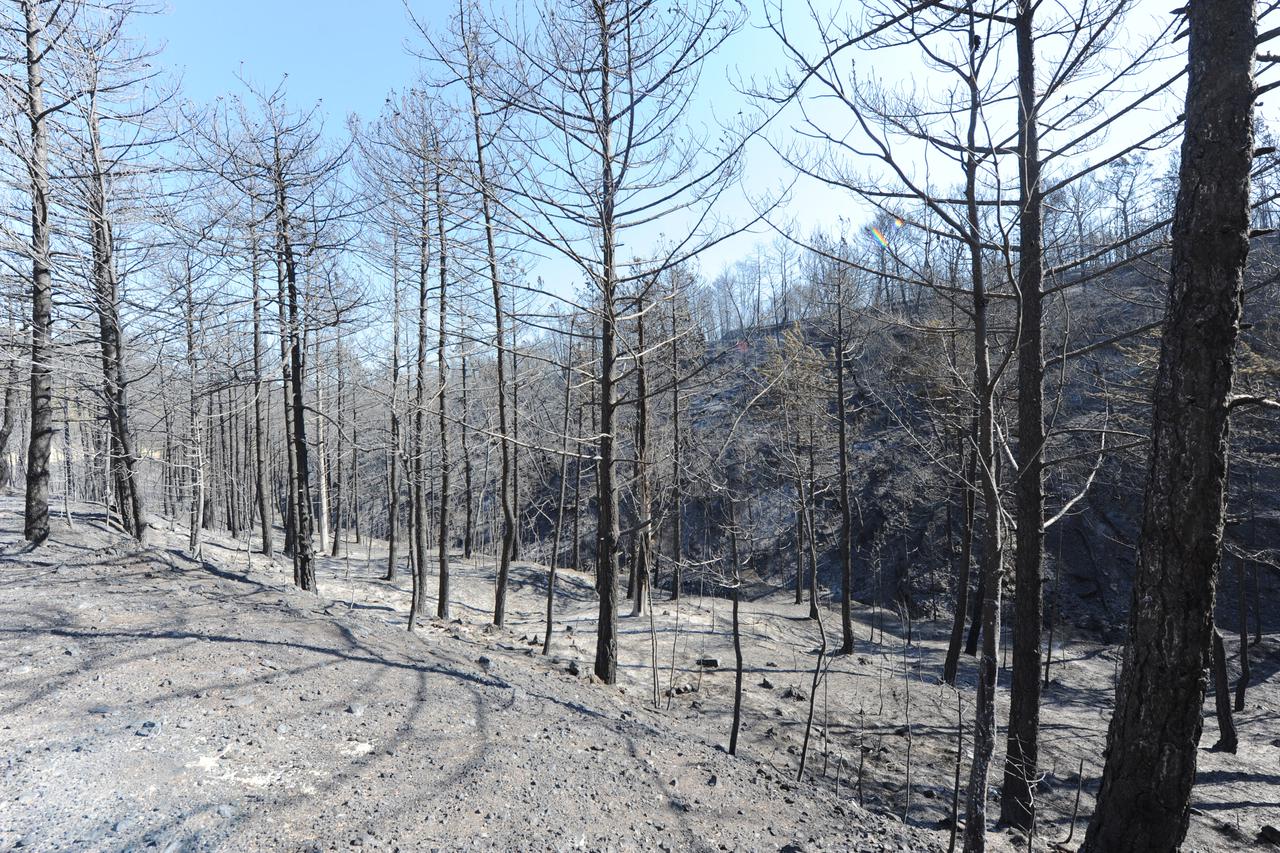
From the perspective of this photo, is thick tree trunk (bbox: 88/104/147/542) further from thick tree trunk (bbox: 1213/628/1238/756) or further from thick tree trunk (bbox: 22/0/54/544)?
thick tree trunk (bbox: 1213/628/1238/756)

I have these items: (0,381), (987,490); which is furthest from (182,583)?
(987,490)

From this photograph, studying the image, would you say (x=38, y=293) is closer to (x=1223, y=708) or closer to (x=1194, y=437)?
(x=1194, y=437)

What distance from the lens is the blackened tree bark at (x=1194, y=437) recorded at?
3199 millimetres

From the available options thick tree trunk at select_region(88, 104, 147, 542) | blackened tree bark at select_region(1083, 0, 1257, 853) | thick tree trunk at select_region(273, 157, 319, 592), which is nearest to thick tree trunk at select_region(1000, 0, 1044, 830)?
blackened tree bark at select_region(1083, 0, 1257, 853)

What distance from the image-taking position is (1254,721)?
39.8 feet

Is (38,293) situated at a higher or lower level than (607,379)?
higher

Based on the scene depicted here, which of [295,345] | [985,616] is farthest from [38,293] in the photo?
[985,616]

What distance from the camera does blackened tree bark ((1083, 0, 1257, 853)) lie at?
3.20 meters

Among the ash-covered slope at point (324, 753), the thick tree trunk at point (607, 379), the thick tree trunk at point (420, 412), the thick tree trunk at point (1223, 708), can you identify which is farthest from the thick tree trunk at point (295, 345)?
the thick tree trunk at point (1223, 708)

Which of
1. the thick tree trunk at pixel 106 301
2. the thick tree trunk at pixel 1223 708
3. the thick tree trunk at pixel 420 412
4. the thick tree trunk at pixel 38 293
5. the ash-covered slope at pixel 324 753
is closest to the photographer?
the ash-covered slope at pixel 324 753

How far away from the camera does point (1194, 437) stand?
3.23m

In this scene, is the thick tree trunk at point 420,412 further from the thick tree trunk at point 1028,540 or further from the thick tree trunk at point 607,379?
the thick tree trunk at point 1028,540

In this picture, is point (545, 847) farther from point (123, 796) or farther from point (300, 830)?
point (123, 796)

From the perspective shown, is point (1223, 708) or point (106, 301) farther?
point (1223, 708)
